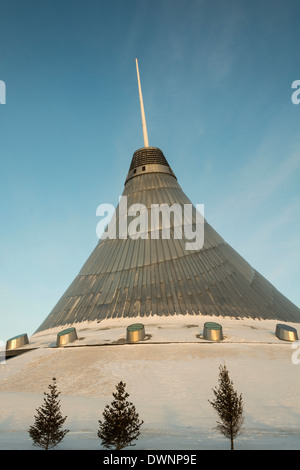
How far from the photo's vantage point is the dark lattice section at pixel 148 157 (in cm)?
3512

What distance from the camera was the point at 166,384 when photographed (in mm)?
11148

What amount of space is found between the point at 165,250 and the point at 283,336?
12165mm

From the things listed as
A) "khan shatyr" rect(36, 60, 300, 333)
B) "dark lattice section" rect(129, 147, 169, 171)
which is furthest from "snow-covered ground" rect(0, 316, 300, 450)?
"dark lattice section" rect(129, 147, 169, 171)

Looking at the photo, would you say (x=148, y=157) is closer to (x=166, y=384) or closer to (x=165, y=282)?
(x=165, y=282)

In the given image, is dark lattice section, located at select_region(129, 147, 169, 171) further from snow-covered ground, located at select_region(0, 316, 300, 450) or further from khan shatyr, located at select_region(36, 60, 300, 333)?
snow-covered ground, located at select_region(0, 316, 300, 450)

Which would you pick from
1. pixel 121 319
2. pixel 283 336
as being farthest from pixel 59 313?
pixel 283 336

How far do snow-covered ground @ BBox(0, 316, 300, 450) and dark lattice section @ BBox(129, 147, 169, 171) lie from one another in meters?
22.4

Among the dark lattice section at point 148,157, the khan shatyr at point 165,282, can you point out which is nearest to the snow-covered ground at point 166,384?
the khan shatyr at point 165,282

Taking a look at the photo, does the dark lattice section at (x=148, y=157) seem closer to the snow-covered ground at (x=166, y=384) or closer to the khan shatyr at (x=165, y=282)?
the khan shatyr at (x=165, y=282)

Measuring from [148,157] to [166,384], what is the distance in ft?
93.9

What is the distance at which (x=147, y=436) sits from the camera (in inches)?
291

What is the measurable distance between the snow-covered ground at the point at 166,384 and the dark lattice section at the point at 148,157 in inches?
884

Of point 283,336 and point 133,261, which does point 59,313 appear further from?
point 283,336

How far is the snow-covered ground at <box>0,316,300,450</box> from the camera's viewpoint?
740 centimetres
